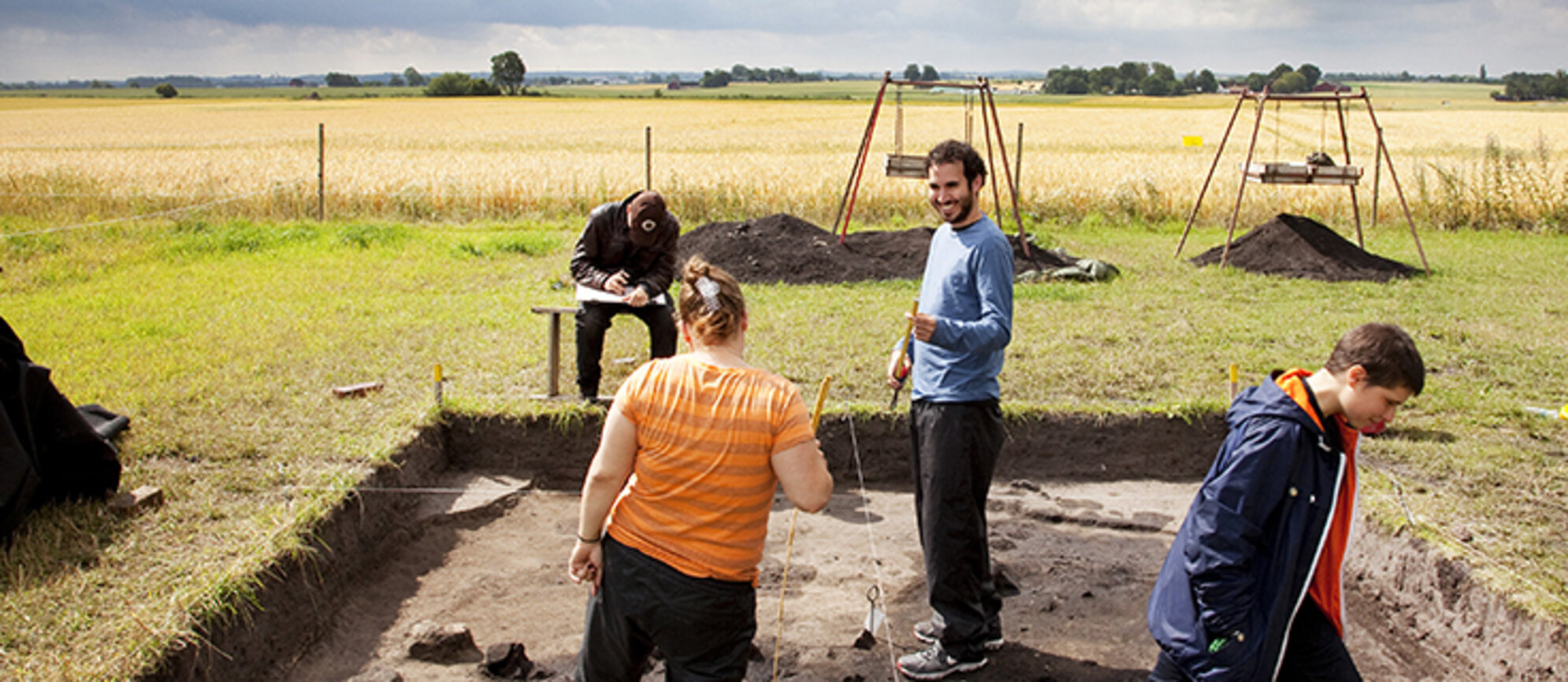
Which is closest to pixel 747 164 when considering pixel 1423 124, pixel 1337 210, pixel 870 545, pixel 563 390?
pixel 1337 210

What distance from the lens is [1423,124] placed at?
152ft

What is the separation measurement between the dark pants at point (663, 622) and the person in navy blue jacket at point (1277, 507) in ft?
4.04

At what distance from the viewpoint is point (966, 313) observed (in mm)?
3998

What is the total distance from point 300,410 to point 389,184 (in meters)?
12.8

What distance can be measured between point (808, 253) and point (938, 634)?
9.04 metres

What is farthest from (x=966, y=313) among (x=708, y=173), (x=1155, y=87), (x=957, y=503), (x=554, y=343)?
(x=1155, y=87)

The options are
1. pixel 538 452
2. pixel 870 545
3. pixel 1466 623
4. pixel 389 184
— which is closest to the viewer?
pixel 1466 623

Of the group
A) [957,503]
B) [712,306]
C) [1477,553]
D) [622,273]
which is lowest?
[1477,553]

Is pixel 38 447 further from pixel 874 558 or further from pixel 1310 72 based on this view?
pixel 1310 72

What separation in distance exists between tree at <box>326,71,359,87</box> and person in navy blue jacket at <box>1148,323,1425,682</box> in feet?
434

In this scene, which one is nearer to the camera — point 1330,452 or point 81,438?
point 1330,452

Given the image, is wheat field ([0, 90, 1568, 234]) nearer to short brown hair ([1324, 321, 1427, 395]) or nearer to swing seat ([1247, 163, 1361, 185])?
swing seat ([1247, 163, 1361, 185])

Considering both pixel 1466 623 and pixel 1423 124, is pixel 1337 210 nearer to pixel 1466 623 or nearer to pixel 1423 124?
pixel 1466 623

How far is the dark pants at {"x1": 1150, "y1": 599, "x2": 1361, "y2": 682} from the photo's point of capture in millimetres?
3066
